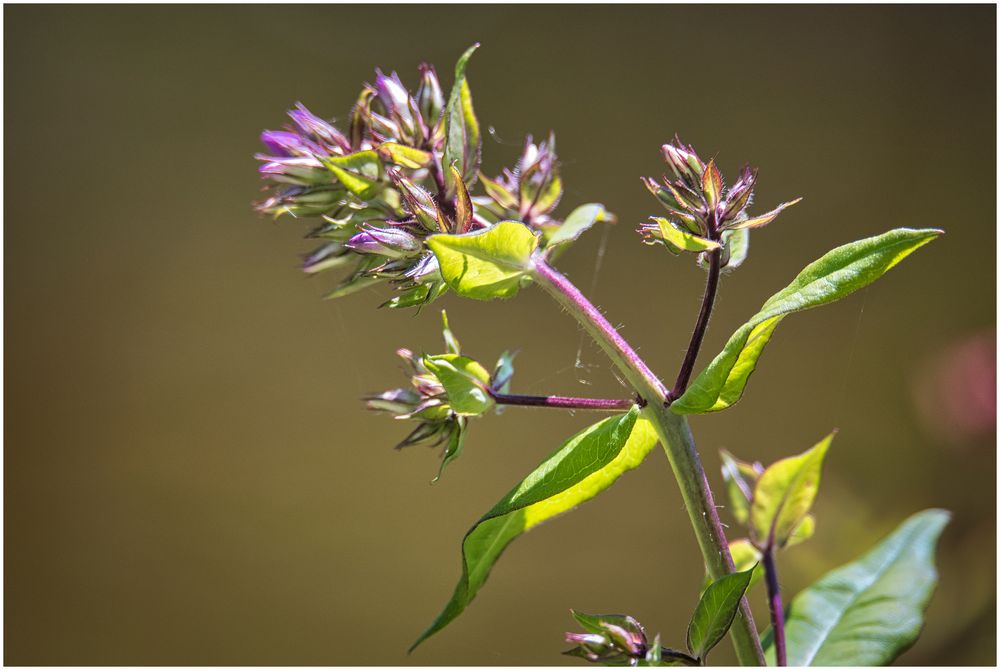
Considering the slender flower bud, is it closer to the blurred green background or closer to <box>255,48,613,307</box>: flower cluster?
<box>255,48,613,307</box>: flower cluster

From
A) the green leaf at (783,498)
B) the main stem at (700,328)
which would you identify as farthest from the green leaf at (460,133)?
the green leaf at (783,498)

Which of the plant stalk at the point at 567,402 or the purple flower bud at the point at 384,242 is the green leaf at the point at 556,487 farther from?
the purple flower bud at the point at 384,242

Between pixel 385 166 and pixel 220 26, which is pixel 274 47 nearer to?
pixel 220 26

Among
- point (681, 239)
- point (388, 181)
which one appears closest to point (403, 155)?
point (388, 181)

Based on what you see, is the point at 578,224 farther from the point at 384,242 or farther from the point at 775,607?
the point at 775,607

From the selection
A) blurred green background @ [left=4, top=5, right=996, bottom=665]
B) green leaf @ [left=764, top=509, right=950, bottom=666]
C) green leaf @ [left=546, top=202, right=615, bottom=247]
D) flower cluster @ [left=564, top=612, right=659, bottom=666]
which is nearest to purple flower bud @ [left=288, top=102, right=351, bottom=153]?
green leaf @ [left=546, top=202, right=615, bottom=247]
